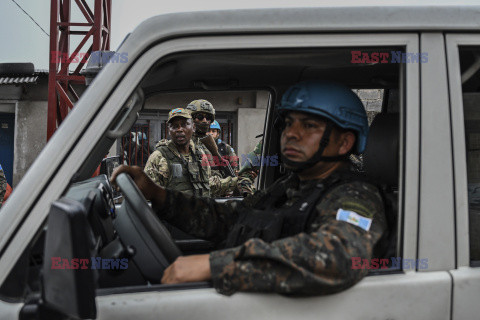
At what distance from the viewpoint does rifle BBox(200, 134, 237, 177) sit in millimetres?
5398

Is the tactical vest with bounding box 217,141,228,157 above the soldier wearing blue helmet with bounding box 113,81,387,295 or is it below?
above

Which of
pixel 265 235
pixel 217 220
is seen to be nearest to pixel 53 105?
pixel 217 220

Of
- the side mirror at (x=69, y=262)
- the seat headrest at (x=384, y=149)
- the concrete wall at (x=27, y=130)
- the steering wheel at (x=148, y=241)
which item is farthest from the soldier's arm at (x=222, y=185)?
the concrete wall at (x=27, y=130)

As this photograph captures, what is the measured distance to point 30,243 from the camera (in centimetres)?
113

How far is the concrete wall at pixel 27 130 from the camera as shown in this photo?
10.7 meters

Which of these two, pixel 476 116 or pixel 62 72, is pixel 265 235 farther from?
pixel 62 72

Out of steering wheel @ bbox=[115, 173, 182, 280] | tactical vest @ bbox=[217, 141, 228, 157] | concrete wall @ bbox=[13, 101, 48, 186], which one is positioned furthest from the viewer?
concrete wall @ bbox=[13, 101, 48, 186]

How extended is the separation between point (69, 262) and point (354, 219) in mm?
754

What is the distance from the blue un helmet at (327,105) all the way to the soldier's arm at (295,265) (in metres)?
0.48

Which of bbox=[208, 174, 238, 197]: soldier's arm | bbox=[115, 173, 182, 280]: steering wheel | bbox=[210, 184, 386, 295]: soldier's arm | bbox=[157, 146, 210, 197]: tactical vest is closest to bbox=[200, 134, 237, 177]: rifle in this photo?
bbox=[208, 174, 238, 197]: soldier's arm

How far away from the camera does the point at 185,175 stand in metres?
4.75

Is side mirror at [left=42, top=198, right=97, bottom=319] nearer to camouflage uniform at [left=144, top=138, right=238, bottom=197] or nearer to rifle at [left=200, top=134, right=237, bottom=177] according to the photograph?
camouflage uniform at [left=144, top=138, right=238, bottom=197]

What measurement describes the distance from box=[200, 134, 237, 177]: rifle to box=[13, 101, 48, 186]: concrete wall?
22.3ft

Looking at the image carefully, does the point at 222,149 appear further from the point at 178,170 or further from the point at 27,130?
the point at 27,130
